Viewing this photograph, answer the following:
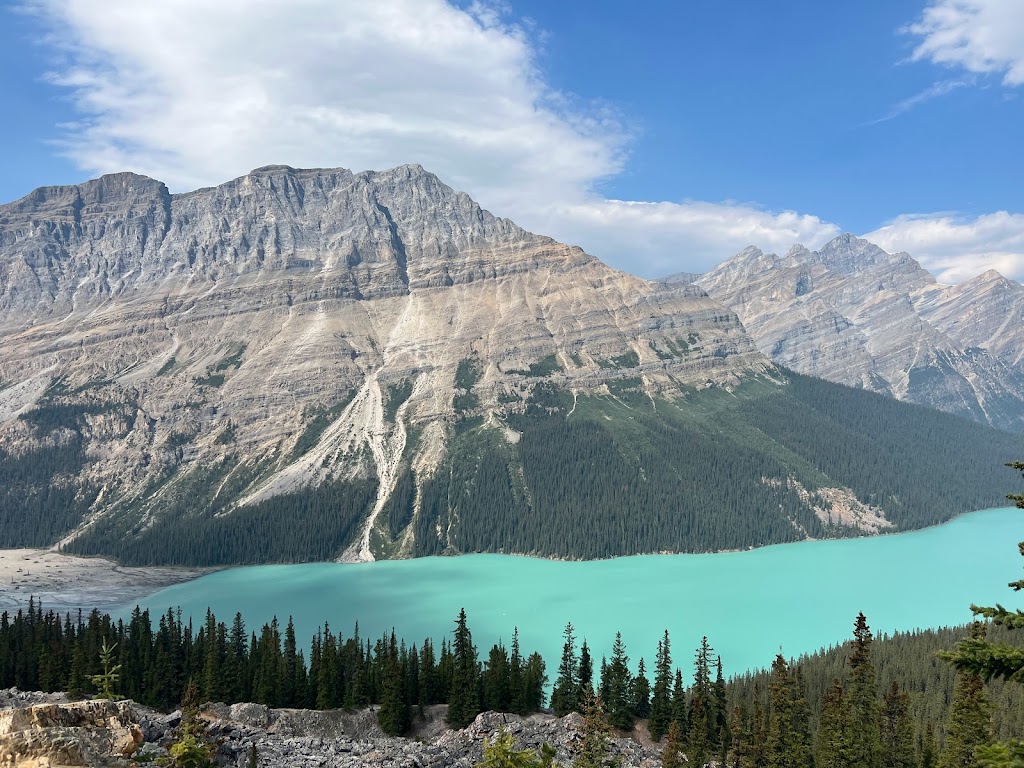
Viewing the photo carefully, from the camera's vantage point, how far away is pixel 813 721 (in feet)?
270

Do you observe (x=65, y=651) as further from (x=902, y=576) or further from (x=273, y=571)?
(x=902, y=576)

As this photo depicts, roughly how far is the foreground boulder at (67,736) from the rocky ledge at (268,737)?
4 cm

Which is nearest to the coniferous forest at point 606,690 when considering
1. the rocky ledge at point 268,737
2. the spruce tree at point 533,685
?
the spruce tree at point 533,685

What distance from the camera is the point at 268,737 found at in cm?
5547

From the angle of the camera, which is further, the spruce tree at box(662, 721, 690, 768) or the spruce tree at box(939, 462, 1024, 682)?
the spruce tree at box(662, 721, 690, 768)

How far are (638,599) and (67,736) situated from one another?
134 metres

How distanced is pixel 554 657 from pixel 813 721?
42.5 m

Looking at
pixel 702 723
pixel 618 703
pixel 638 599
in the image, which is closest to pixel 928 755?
pixel 702 723

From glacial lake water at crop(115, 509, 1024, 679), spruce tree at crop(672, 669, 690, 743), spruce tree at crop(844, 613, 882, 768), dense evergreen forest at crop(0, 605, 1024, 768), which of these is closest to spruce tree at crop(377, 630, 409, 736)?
dense evergreen forest at crop(0, 605, 1024, 768)

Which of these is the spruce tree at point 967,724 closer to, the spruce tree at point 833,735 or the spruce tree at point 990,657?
the spruce tree at point 833,735

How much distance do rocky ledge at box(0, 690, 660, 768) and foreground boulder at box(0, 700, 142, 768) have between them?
39mm

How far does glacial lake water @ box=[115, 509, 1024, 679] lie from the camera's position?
129m

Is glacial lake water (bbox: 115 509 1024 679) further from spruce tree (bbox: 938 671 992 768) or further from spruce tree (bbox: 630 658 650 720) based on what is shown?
spruce tree (bbox: 938 671 992 768)

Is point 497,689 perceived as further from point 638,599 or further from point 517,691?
point 638,599
